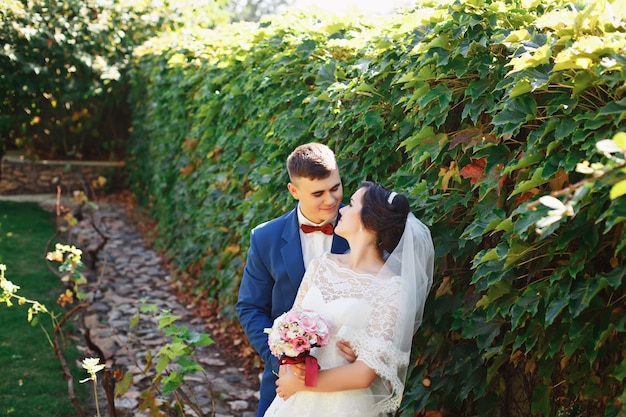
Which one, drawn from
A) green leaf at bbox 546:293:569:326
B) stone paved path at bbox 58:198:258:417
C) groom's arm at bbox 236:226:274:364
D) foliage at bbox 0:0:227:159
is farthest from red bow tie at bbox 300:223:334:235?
foliage at bbox 0:0:227:159

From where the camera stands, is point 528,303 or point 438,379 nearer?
point 528,303

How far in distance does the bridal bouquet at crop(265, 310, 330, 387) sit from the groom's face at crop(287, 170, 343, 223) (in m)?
0.64

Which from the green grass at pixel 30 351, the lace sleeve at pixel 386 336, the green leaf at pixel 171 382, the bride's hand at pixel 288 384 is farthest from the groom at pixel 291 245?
the green grass at pixel 30 351

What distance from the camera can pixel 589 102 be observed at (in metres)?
2.28

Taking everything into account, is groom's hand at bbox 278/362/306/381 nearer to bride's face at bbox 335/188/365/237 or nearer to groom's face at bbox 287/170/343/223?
bride's face at bbox 335/188/365/237

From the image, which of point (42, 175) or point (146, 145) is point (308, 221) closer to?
point (146, 145)

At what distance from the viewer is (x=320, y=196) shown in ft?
10.1

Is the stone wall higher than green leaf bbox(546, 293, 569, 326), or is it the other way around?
green leaf bbox(546, 293, 569, 326)

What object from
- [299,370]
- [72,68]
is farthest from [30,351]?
[72,68]

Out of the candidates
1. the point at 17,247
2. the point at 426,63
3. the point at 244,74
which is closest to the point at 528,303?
the point at 426,63

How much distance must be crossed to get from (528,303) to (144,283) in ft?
20.0

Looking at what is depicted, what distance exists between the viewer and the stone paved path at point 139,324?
491cm

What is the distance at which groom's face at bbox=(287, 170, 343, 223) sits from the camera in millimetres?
3061

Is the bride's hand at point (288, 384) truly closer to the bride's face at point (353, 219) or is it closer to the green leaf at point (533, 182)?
the bride's face at point (353, 219)
